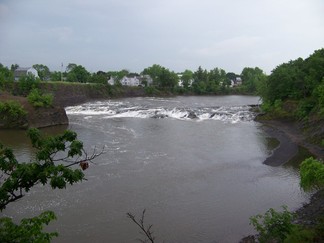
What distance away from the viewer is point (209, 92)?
110375mm

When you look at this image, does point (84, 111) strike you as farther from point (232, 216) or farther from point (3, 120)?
point (232, 216)

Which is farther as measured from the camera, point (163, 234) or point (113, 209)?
point (113, 209)

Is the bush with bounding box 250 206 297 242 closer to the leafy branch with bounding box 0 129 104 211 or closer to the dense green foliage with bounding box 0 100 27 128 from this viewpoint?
the leafy branch with bounding box 0 129 104 211

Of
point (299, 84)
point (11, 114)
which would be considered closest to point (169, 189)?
point (11, 114)

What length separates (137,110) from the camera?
56.0m

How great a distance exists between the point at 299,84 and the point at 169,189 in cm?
3458

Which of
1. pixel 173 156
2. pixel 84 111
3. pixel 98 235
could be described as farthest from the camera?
pixel 84 111

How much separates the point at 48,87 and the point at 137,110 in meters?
27.5

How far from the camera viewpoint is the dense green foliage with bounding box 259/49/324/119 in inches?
1633

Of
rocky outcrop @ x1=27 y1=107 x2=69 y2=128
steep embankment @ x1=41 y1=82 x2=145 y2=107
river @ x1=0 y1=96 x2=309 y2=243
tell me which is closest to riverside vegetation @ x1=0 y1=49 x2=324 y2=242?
steep embankment @ x1=41 y1=82 x2=145 y2=107

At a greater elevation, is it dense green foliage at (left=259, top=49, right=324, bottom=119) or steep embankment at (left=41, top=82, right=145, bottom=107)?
dense green foliage at (left=259, top=49, right=324, bottom=119)

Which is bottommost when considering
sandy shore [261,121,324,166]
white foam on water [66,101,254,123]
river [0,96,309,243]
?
river [0,96,309,243]

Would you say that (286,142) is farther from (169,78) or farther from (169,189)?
(169,78)

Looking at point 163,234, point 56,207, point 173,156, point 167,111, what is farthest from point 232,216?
point 167,111
